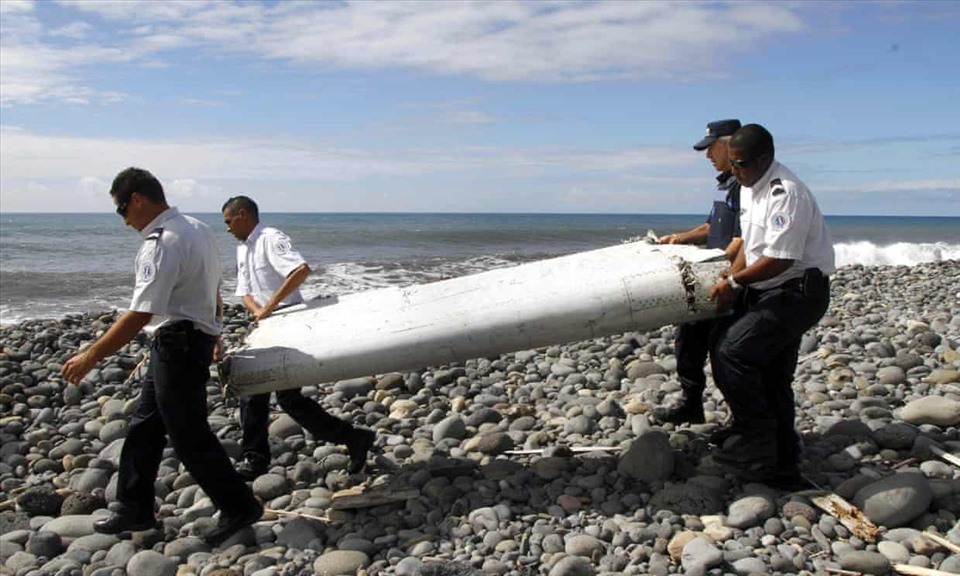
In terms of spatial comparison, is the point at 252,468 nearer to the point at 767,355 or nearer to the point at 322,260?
the point at 767,355

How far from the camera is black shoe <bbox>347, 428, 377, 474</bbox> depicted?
5147 mm

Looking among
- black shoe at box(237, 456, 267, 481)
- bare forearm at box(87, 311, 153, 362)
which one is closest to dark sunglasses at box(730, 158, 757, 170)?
bare forearm at box(87, 311, 153, 362)

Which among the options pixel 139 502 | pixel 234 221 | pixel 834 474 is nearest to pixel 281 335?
pixel 234 221

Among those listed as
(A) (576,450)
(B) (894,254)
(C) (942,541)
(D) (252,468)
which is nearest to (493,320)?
(A) (576,450)

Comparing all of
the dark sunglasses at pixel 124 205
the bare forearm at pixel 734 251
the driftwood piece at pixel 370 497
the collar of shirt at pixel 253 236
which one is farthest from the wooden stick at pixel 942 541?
the dark sunglasses at pixel 124 205

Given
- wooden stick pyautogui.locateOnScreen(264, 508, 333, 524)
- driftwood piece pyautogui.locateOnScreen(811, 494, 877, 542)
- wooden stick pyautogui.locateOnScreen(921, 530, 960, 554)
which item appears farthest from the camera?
wooden stick pyautogui.locateOnScreen(264, 508, 333, 524)

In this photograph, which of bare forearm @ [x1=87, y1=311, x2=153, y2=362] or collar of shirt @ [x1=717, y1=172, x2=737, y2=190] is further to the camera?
collar of shirt @ [x1=717, y1=172, x2=737, y2=190]

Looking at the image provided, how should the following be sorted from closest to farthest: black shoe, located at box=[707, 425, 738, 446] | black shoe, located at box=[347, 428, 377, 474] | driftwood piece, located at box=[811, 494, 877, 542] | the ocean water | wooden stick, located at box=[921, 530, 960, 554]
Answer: wooden stick, located at box=[921, 530, 960, 554], driftwood piece, located at box=[811, 494, 877, 542], black shoe, located at box=[707, 425, 738, 446], black shoe, located at box=[347, 428, 377, 474], the ocean water

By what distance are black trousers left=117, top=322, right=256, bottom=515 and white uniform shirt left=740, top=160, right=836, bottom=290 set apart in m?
2.88

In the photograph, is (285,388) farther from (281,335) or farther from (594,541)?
(594,541)

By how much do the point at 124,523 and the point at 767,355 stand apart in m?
3.58

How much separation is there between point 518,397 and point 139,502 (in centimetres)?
352

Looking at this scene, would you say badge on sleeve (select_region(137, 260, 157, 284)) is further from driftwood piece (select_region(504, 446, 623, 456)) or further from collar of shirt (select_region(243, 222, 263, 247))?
driftwood piece (select_region(504, 446, 623, 456))

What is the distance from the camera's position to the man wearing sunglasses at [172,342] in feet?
12.7
